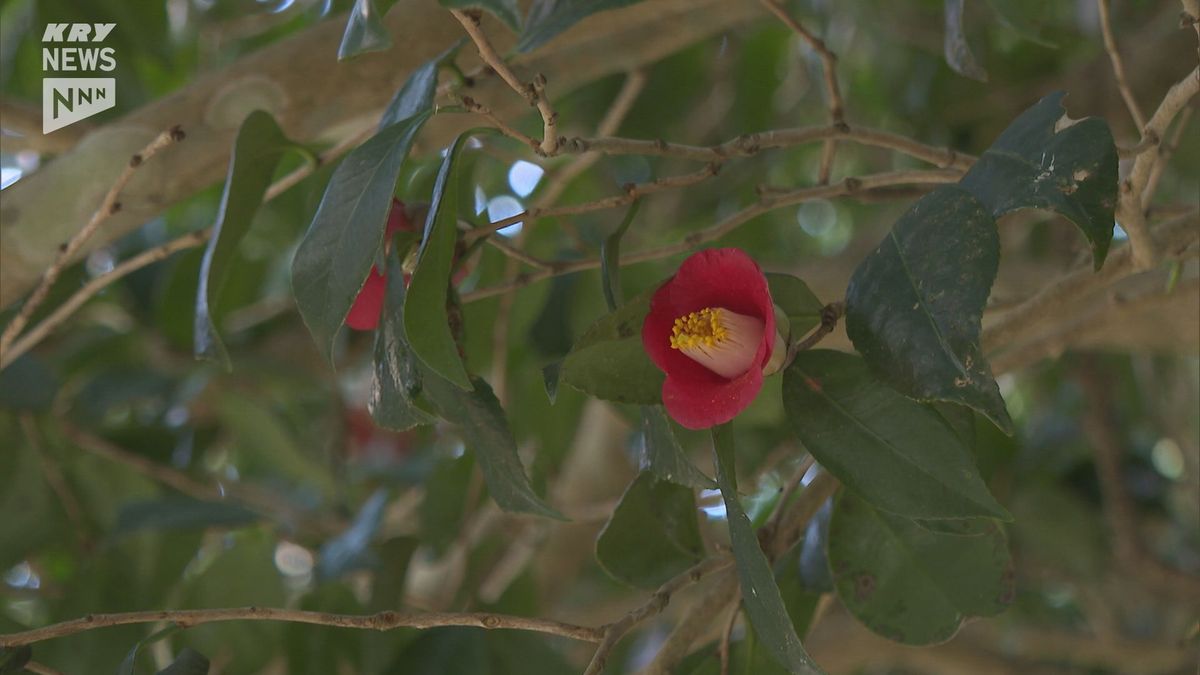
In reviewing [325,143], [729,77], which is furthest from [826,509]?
[729,77]

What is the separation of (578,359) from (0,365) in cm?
46

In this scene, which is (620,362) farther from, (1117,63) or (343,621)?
(1117,63)

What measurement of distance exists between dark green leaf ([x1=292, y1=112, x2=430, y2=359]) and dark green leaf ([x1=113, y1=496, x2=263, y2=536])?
19.8 inches

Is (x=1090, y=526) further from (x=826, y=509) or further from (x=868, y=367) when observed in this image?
(x=868, y=367)

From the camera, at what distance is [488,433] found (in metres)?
0.63

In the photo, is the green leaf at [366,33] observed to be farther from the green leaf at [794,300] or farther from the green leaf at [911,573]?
the green leaf at [911,573]

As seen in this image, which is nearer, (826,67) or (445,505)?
(826,67)

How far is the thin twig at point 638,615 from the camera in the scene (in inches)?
23.5

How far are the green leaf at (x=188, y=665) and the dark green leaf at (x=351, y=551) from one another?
0.39m

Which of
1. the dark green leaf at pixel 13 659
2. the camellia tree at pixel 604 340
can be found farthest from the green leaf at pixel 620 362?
the dark green leaf at pixel 13 659

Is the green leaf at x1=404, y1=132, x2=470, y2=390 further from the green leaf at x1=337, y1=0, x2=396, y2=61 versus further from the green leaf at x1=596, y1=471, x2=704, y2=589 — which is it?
the green leaf at x1=596, y1=471, x2=704, y2=589

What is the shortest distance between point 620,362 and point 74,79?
0.78 m

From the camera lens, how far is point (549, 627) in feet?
2.06

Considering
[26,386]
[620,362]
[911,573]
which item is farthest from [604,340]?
[26,386]
